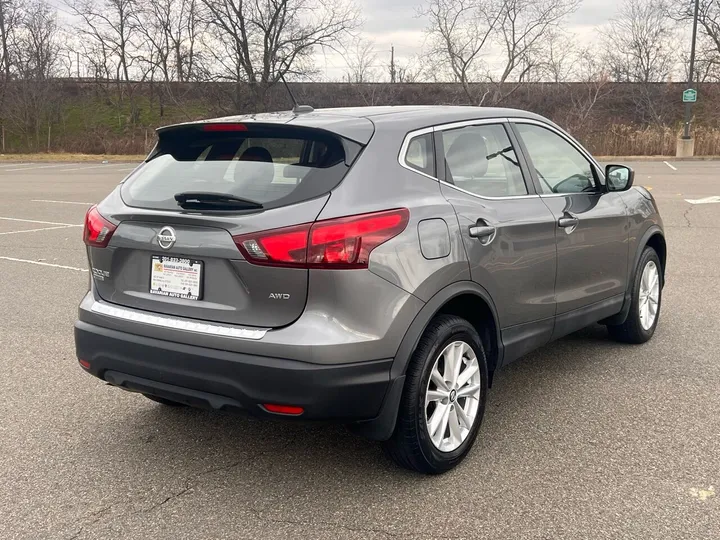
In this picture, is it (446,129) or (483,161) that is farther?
(483,161)

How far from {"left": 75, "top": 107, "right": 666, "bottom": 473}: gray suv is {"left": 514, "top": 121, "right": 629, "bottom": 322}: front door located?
0.84ft

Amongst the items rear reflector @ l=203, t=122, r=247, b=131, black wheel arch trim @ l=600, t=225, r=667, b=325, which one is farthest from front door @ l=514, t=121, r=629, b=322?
rear reflector @ l=203, t=122, r=247, b=131

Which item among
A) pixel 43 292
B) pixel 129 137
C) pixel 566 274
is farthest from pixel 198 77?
pixel 566 274

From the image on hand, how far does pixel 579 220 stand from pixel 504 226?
86cm

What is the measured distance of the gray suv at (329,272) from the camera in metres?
2.88

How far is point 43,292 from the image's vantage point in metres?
7.25

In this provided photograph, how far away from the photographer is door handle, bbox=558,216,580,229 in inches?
163

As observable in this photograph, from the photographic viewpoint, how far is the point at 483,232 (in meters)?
3.50

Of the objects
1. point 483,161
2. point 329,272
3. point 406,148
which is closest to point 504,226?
point 483,161

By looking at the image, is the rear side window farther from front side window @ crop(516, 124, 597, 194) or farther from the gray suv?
front side window @ crop(516, 124, 597, 194)

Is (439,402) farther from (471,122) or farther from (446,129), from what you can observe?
(471,122)

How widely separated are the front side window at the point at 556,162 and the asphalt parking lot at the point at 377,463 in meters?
1.22

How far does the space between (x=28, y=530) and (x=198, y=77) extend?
4139 cm

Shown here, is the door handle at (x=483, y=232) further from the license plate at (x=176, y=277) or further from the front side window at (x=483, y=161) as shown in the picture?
the license plate at (x=176, y=277)
